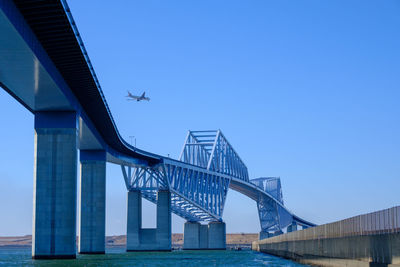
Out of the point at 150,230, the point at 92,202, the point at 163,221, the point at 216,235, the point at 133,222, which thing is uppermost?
the point at 92,202

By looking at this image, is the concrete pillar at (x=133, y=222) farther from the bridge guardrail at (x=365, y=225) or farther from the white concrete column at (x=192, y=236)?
the bridge guardrail at (x=365, y=225)

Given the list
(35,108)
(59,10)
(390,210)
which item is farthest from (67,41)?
(390,210)

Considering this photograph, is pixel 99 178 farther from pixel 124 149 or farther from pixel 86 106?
pixel 86 106

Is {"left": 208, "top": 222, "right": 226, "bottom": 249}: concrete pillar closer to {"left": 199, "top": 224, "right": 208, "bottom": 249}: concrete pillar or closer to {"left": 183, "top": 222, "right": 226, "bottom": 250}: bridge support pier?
{"left": 183, "top": 222, "right": 226, "bottom": 250}: bridge support pier

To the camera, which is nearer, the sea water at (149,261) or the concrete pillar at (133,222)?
the sea water at (149,261)

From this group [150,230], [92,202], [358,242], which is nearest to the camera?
[358,242]

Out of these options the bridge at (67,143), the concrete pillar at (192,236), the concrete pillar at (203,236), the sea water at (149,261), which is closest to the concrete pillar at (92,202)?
the bridge at (67,143)

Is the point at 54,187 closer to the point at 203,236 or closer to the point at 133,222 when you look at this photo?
the point at 133,222

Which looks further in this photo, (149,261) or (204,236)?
(204,236)

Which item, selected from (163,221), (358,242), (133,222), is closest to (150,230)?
(163,221)
